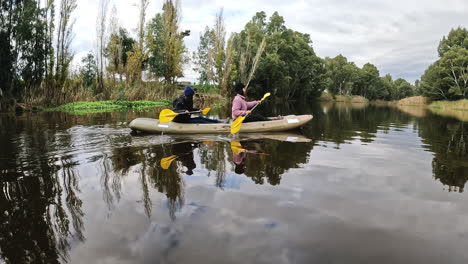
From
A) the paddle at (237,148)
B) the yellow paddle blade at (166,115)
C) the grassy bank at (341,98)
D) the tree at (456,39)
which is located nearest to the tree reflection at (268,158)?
the paddle at (237,148)

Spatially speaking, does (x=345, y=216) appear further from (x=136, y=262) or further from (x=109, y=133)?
(x=109, y=133)

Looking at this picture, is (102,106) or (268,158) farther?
(102,106)

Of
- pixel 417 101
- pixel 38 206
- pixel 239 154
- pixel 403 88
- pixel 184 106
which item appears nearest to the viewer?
pixel 38 206

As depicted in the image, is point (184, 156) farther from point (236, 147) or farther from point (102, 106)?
point (102, 106)

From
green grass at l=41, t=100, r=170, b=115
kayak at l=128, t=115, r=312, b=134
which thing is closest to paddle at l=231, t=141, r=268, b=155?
kayak at l=128, t=115, r=312, b=134

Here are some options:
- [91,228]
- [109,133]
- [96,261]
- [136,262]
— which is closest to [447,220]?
[136,262]

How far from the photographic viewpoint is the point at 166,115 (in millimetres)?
7730

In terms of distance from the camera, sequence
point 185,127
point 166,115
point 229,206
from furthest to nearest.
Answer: point 185,127, point 166,115, point 229,206

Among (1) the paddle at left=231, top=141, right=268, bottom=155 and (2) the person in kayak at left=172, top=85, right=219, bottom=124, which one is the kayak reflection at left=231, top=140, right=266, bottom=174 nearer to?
(1) the paddle at left=231, top=141, right=268, bottom=155

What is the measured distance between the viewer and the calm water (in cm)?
235

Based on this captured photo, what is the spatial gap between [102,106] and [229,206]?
16.7 metres

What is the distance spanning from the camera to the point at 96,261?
218cm

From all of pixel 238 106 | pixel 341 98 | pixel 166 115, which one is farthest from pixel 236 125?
pixel 341 98

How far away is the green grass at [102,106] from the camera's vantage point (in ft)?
51.9
